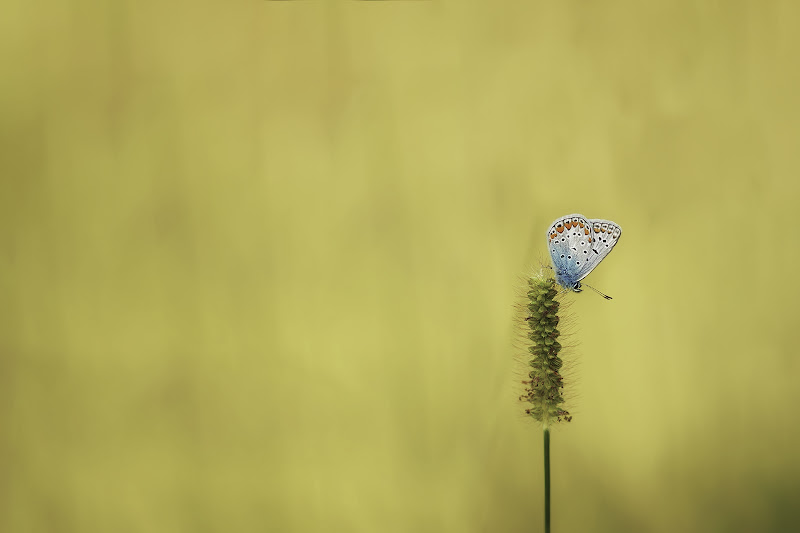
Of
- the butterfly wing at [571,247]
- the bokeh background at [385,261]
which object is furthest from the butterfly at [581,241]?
the bokeh background at [385,261]

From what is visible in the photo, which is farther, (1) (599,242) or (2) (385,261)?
(2) (385,261)

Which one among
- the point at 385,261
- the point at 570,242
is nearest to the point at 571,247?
the point at 570,242

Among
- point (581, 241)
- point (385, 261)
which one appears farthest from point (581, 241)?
point (385, 261)

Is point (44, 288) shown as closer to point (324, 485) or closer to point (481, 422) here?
point (324, 485)

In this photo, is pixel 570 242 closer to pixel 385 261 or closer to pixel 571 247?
pixel 571 247

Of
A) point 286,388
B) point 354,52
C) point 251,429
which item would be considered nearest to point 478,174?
point 354,52

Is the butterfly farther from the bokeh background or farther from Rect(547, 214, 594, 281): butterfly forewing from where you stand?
the bokeh background
